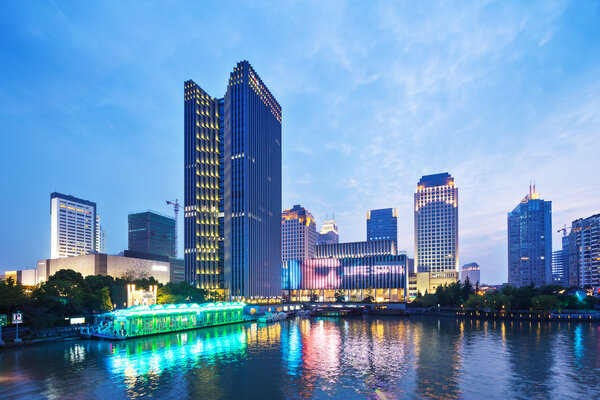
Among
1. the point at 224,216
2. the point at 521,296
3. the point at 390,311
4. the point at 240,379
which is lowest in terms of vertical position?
the point at 390,311

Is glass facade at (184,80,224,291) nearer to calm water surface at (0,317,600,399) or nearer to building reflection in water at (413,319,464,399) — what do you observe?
calm water surface at (0,317,600,399)

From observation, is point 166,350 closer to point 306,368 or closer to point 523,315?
point 306,368

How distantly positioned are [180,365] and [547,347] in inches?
2842

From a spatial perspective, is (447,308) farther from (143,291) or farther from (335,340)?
(143,291)

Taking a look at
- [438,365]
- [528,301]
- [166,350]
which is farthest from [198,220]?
[528,301]

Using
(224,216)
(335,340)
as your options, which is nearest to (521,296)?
(335,340)

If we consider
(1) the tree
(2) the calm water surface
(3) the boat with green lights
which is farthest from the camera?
(1) the tree

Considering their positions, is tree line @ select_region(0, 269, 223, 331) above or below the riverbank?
above

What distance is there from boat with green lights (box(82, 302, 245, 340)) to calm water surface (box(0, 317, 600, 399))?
4037mm

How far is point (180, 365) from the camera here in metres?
59.6

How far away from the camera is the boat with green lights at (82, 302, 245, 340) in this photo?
89000 millimetres

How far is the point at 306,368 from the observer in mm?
58031

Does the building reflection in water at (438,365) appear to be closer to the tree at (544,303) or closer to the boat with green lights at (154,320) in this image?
the boat with green lights at (154,320)

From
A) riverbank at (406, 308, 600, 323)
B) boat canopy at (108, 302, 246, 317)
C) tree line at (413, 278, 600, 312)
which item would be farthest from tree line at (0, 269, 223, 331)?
tree line at (413, 278, 600, 312)
